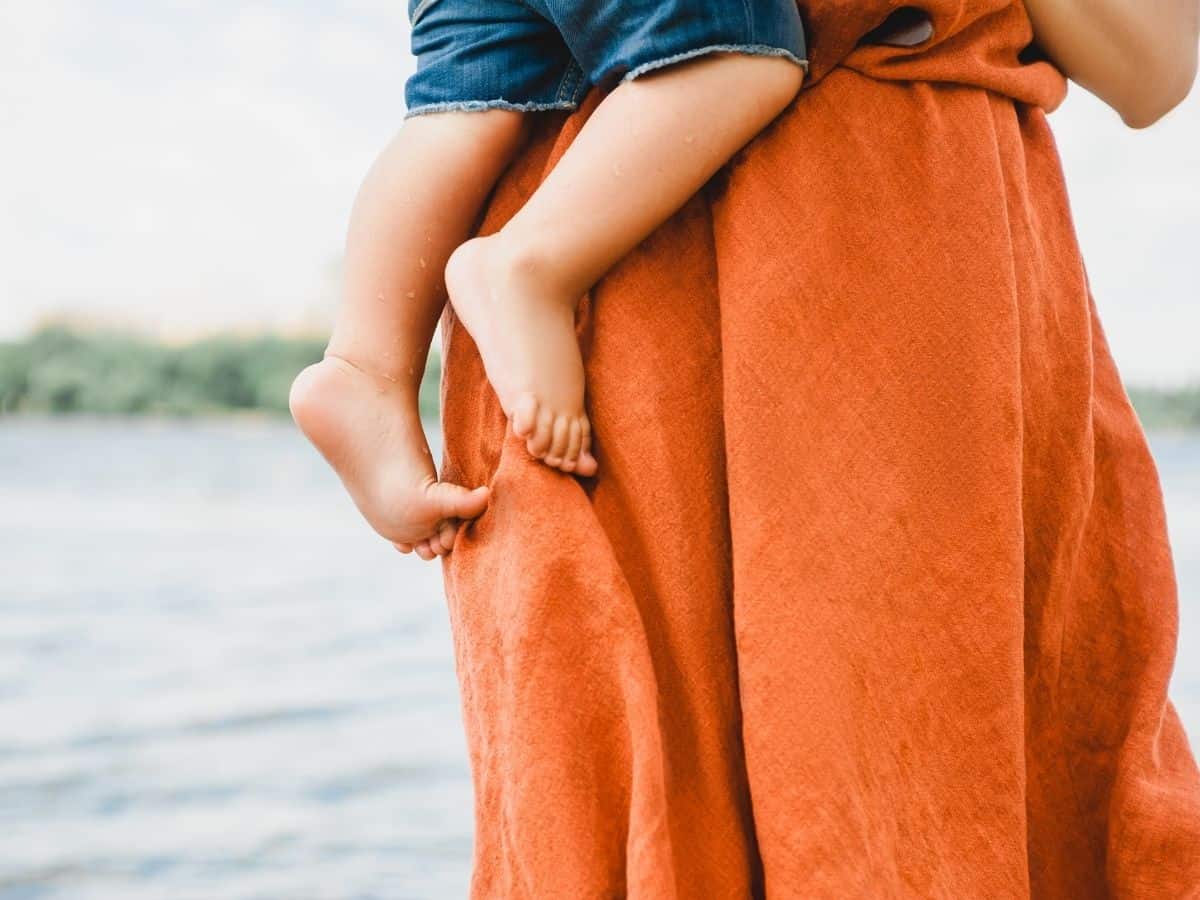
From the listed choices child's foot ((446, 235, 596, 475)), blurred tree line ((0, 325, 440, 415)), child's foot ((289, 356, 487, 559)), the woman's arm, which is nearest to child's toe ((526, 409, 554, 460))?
child's foot ((446, 235, 596, 475))

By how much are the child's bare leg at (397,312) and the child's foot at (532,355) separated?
9 centimetres

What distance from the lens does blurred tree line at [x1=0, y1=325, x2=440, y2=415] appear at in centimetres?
1667

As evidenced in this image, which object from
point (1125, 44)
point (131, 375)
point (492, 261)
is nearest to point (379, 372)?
point (492, 261)

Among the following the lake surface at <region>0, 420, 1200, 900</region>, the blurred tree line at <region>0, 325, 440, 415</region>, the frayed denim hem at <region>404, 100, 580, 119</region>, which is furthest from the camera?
the blurred tree line at <region>0, 325, 440, 415</region>

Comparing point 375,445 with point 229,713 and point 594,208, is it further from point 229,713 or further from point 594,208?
point 229,713

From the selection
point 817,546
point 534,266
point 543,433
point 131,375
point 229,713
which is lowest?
point 817,546

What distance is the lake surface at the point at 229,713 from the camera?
2539 mm

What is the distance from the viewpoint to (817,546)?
0.90 meters

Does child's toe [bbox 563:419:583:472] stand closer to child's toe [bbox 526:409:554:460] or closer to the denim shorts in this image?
child's toe [bbox 526:409:554:460]

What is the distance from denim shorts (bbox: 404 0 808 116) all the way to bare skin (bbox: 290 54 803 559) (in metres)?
0.01

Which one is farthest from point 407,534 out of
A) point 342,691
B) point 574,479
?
point 342,691

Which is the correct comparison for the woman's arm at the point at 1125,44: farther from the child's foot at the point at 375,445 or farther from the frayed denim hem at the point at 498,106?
the child's foot at the point at 375,445

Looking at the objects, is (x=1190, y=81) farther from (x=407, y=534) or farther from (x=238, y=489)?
(x=238, y=489)

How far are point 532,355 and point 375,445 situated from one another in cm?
17
